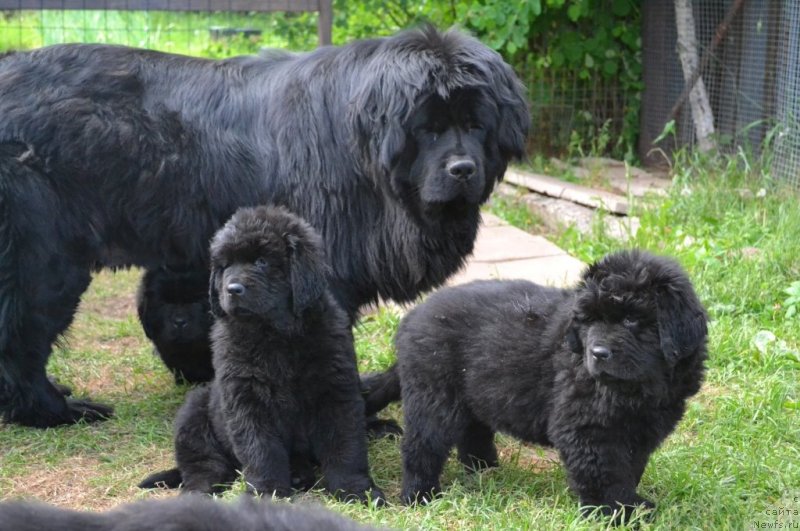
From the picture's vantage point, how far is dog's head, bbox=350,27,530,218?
14.7 feet

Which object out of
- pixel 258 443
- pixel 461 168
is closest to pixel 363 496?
pixel 258 443

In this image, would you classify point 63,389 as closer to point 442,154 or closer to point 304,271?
point 304,271

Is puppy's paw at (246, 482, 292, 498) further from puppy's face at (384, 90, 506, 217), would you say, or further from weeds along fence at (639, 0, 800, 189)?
weeds along fence at (639, 0, 800, 189)

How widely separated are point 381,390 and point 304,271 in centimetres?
82

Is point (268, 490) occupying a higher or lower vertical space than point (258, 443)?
lower

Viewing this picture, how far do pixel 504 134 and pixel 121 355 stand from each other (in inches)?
108

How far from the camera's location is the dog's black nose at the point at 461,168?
4.41 m

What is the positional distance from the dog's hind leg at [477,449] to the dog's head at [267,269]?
2.91 ft

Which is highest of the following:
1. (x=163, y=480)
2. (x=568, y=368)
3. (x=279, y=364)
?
(x=568, y=368)

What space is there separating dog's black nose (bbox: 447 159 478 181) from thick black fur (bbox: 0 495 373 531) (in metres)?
2.65

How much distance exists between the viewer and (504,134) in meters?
4.73

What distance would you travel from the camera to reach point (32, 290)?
188 inches

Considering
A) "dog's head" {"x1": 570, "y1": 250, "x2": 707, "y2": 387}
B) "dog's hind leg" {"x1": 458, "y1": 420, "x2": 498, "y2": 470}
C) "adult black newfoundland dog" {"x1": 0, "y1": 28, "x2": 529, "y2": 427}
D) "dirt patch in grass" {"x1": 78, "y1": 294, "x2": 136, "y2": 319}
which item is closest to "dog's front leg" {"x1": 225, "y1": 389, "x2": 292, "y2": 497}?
"dog's hind leg" {"x1": 458, "y1": 420, "x2": 498, "y2": 470}

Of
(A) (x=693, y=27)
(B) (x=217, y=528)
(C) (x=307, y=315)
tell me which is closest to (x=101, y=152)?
(C) (x=307, y=315)
